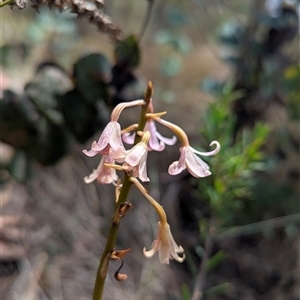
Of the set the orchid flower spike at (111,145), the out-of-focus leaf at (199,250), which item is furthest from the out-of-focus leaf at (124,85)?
the orchid flower spike at (111,145)

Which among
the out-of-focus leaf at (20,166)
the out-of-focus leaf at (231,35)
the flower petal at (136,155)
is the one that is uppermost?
the flower petal at (136,155)

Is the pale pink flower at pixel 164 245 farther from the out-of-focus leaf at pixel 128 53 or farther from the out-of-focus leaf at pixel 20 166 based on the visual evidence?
the out-of-focus leaf at pixel 20 166

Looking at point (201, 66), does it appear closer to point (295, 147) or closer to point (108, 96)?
point (295, 147)

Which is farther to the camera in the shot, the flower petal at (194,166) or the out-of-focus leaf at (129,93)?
the out-of-focus leaf at (129,93)

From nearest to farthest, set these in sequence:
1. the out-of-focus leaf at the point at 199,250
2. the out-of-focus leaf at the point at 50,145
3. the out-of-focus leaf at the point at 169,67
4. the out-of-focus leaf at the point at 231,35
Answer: the out-of-focus leaf at the point at 199,250 < the out-of-focus leaf at the point at 50,145 < the out-of-focus leaf at the point at 231,35 < the out-of-focus leaf at the point at 169,67

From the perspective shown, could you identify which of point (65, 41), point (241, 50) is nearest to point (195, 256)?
point (241, 50)

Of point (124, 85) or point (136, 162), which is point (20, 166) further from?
point (136, 162)

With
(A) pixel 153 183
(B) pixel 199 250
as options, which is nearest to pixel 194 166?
(B) pixel 199 250
